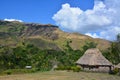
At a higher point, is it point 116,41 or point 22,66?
point 116,41

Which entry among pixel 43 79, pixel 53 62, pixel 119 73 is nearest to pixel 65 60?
pixel 53 62

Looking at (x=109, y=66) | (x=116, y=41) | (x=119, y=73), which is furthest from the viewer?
(x=116, y=41)

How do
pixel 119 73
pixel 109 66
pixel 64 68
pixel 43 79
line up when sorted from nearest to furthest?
pixel 43 79, pixel 119 73, pixel 64 68, pixel 109 66

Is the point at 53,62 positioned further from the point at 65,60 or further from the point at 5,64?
the point at 5,64

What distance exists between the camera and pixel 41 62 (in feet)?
282

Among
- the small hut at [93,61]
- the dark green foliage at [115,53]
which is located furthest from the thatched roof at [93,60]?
the dark green foliage at [115,53]

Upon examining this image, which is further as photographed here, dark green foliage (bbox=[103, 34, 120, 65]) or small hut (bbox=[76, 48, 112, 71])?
dark green foliage (bbox=[103, 34, 120, 65])

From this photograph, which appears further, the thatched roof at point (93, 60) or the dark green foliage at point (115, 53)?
the dark green foliage at point (115, 53)

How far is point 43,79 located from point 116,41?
154 ft

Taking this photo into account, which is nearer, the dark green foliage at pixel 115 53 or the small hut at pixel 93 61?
the small hut at pixel 93 61

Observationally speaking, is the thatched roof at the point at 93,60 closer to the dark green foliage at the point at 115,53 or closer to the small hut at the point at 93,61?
the small hut at the point at 93,61

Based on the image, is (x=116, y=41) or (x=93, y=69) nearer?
(x=93, y=69)

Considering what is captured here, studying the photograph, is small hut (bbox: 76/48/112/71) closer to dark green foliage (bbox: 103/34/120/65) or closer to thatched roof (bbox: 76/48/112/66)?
thatched roof (bbox: 76/48/112/66)

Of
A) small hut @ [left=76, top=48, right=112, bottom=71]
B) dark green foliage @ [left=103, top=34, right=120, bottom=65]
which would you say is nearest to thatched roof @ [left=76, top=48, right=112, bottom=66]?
small hut @ [left=76, top=48, right=112, bottom=71]
